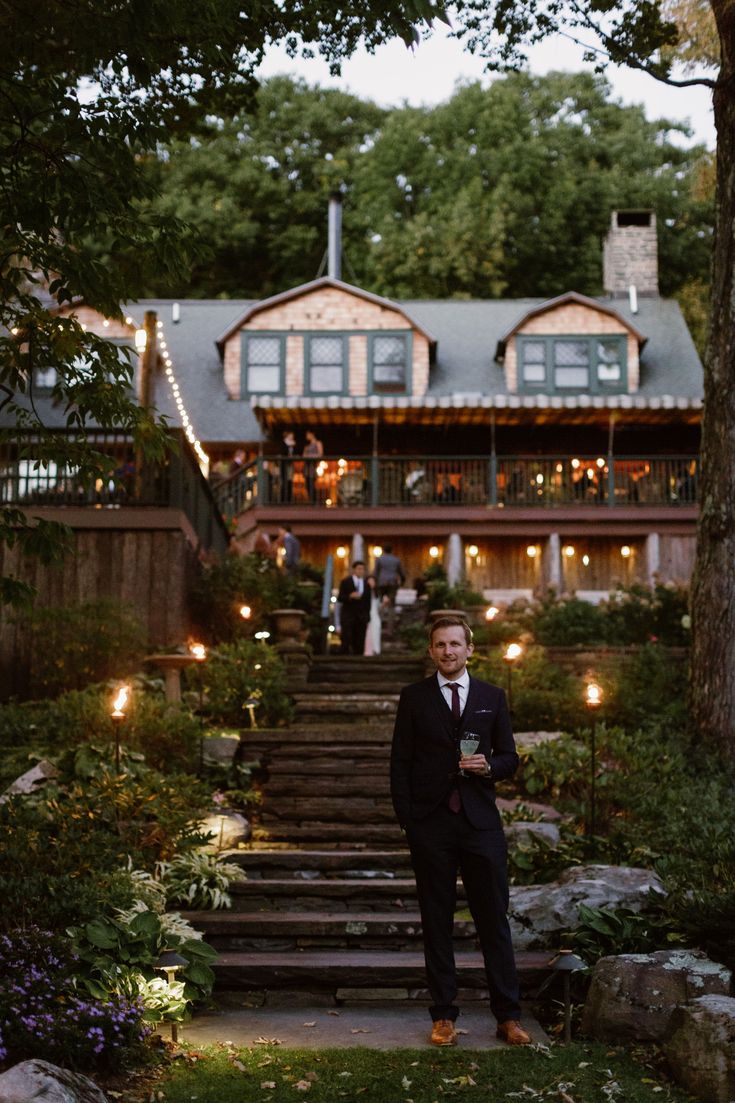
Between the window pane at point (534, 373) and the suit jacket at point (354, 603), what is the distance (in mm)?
11879

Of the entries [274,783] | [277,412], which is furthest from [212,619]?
[277,412]

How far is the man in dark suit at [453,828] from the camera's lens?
6.11 metres

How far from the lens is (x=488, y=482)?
26.1m

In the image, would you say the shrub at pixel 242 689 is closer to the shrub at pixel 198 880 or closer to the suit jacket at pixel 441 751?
the shrub at pixel 198 880

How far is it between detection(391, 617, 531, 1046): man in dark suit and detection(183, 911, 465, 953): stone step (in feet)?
6.72

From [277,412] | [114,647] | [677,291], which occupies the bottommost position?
[114,647]

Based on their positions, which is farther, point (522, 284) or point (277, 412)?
point (522, 284)

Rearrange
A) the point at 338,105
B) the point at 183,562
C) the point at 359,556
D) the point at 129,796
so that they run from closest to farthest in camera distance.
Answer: the point at 129,796
the point at 183,562
the point at 359,556
the point at 338,105

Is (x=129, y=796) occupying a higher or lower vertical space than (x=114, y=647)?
lower

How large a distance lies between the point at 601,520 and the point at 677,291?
678 inches

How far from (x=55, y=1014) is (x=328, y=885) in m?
3.38

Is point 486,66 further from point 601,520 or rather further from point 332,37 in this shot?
point 601,520

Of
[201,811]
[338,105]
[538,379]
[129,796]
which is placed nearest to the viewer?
[129,796]

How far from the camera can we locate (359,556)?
25.2m
